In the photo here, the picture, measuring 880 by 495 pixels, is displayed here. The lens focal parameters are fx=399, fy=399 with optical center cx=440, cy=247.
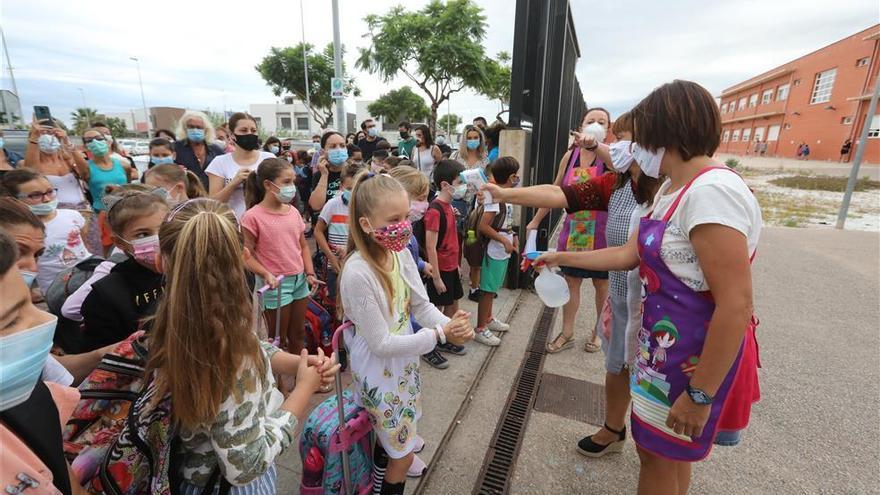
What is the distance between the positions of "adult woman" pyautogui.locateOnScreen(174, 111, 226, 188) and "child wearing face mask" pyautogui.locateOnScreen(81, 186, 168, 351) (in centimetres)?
282

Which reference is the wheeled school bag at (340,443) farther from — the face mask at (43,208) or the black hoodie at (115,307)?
the face mask at (43,208)

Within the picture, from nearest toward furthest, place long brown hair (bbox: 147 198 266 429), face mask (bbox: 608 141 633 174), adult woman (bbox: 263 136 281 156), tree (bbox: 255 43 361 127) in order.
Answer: long brown hair (bbox: 147 198 266 429), face mask (bbox: 608 141 633 174), adult woman (bbox: 263 136 281 156), tree (bbox: 255 43 361 127)

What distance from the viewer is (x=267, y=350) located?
1560 mm

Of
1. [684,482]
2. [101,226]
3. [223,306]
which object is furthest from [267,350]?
[101,226]

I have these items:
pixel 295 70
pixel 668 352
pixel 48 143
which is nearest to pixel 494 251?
pixel 668 352

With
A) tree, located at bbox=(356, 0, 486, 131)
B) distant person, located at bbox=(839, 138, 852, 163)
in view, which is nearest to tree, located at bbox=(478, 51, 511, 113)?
tree, located at bbox=(356, 0, 486, 131)

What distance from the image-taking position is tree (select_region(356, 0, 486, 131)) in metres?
17.4

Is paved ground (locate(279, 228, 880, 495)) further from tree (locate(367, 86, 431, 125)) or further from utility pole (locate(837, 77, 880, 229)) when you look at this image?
tree (locate(367, 86, 431, 125))

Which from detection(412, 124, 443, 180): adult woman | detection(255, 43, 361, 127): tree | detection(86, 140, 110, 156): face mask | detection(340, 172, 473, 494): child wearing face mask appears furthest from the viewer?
detection(255, 43, 361, 127): tree

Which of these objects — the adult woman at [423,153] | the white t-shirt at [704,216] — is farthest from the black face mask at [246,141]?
the white t-shirt at [704,216]

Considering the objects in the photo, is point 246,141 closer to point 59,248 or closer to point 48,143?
point 59,248

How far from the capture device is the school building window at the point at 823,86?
104ft

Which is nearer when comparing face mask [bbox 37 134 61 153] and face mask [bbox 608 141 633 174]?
face mask [bbox 608 141 633 174]

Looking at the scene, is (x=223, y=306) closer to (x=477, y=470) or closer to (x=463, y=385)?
(x=477, y=470)
